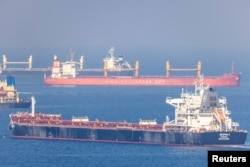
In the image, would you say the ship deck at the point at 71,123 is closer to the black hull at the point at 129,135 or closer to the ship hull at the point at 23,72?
the black hull at the point at 129,135

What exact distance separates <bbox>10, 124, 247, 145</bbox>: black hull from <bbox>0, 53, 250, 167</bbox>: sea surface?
2.31 ft

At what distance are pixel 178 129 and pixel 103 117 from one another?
20.7 meters

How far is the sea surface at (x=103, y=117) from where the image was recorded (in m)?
60.3

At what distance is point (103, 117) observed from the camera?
87250mm

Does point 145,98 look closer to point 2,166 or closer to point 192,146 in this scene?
point 192,146

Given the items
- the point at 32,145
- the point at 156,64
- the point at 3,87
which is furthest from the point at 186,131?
the point at 156,64

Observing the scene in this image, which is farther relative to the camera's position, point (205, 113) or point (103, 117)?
point (103, 117)

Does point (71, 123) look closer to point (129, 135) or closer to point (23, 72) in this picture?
point (129, 135)

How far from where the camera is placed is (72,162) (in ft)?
196

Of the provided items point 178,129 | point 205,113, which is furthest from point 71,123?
point 205,113

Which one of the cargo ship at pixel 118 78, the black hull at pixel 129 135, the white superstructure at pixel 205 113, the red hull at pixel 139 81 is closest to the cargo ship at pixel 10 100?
the black hull at pixel 129 135

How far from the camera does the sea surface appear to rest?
60.3 m

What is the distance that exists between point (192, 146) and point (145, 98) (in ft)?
155

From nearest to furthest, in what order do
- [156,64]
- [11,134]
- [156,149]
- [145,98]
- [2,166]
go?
[2,166], [156,149], [11,134], [145,98], [156,64]
